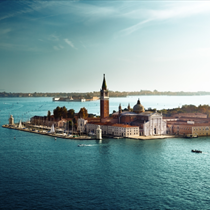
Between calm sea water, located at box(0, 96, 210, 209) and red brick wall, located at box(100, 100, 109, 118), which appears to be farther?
red brick wall, located at box(100, 100, 109, 118)

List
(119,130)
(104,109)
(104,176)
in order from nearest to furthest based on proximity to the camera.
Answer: (104,176), (119,130), (104,109)

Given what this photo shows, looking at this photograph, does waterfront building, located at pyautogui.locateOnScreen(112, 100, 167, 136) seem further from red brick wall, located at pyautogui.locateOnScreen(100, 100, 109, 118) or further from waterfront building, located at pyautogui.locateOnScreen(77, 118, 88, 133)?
waterfront building, located at pyautogui.locateOnScreen(77, 118, 88, 133)

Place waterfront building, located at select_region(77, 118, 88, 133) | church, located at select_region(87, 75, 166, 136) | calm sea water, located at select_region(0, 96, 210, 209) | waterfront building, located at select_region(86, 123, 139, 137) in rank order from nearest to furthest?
calm sea water, located at select_region(0, 96, 210, 209) < waterfront building, located at select_region(86, 123, 139, 137) < church, located at select_region(87, 75, 166, 136) < waterfront building, located at select_region(77, 118, 88, 133)

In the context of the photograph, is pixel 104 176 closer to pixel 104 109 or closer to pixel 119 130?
pixel 119 130

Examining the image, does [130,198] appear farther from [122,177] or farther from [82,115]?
[82,115]

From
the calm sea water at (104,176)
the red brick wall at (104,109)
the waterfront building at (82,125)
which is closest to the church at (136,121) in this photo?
the red brick wall at (104,109)

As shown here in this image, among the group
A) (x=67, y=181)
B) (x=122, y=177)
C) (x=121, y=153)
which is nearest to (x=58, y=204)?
(x=67, y=181)

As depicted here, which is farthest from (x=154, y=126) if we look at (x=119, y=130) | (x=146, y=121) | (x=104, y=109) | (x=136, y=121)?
(x=104, y=109)

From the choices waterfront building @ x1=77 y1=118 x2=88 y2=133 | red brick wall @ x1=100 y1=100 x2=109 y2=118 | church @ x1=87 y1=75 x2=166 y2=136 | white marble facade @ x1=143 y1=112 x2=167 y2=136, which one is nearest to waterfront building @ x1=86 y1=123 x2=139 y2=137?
church @ x1=87 y1=75 x2=166 y2=136
